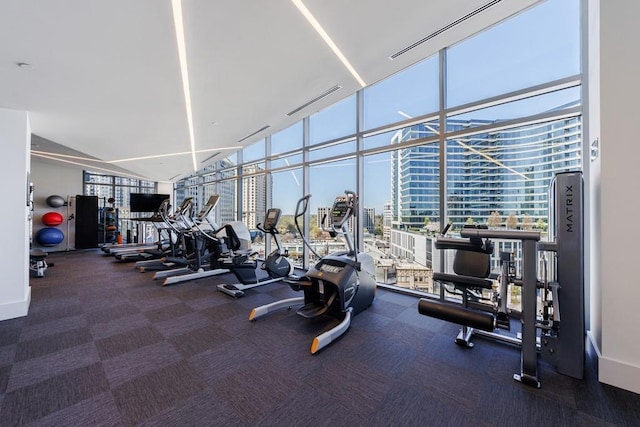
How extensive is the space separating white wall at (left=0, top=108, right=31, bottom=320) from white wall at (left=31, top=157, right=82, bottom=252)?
22.7 ft

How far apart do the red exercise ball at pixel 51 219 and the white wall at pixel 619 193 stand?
1254 cm

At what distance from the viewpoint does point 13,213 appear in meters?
3.27

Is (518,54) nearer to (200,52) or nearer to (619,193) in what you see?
(619,193)

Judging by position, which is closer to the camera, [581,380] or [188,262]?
[581,380]

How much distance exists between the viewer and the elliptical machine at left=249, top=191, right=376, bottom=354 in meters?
2.92

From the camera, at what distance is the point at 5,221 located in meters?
3.22

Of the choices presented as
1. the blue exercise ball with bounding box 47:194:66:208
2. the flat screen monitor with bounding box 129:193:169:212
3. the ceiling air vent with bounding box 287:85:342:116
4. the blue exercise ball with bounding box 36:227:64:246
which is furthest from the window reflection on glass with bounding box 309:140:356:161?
the blue exercise ball with bounding box 47:194:66:208

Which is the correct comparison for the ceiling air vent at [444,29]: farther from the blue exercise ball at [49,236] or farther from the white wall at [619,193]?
the blue exercise ball at [49,236]

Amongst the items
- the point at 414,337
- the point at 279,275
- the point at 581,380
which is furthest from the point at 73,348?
the point at 581,380

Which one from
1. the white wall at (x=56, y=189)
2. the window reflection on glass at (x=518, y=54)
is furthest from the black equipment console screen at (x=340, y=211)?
the white wall at (x=56, y=189)

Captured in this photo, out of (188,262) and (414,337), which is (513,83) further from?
(188,262)

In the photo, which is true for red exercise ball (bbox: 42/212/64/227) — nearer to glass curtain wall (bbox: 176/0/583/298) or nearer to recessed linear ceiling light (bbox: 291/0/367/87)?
glass curtain wall (bbox: 176/0/583/298)

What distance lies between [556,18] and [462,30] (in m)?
1.26

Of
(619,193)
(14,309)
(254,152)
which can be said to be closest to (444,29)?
(619,193)
